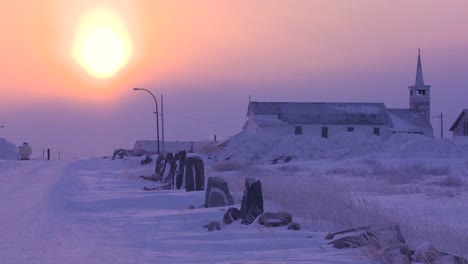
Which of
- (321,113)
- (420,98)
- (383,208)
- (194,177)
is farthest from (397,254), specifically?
(420,98)

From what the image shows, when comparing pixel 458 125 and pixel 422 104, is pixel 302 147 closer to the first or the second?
pixel 458 125

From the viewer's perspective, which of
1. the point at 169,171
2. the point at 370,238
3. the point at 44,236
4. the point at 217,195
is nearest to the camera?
the point at 370,238

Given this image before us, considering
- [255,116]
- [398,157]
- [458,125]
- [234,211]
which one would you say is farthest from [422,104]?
[234,211]

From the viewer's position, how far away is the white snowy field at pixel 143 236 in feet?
33.9

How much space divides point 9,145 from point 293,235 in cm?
9106

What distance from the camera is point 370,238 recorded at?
9.68m

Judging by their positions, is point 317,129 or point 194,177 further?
point 317,129

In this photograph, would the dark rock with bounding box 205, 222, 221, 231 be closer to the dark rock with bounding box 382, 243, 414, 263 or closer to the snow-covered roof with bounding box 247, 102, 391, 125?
the dark rock with bounding box 382, 243, 414, 263

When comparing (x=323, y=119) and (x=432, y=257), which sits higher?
(x=323, y=119)

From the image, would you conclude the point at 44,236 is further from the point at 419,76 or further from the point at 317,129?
the point at 419,76

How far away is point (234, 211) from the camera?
1541 cm

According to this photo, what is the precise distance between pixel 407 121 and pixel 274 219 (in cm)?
7674

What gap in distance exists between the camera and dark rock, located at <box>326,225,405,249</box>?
9490 millimetres

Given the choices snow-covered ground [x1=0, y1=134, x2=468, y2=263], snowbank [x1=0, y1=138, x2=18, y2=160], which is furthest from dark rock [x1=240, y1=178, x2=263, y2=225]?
snowbank [x1=0, y1=138, x2=18, y2=160]
